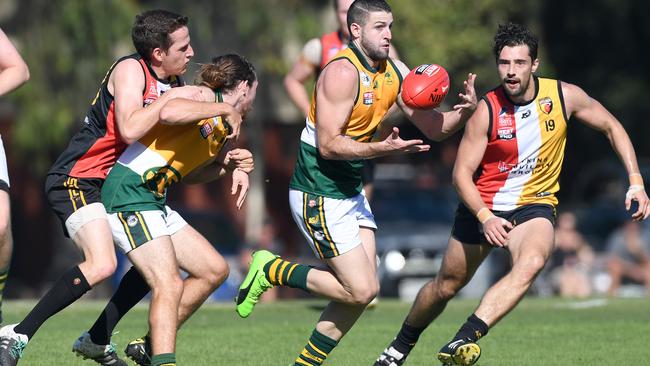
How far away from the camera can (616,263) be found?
1917 cm

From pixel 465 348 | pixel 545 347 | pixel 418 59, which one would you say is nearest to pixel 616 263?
pixel 418 59

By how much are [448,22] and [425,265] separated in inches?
279

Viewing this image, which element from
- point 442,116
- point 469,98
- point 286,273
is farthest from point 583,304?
point 286,273

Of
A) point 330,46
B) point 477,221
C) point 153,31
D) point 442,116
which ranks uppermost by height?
point 153,31

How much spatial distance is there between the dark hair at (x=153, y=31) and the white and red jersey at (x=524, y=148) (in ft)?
7.42

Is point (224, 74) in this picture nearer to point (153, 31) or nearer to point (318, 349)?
point (153, 31)

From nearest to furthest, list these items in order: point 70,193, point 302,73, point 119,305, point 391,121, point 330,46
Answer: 1. point 70,193
2. point 119,305
3. point 330,46
4. point 302,73
5. point 391,121

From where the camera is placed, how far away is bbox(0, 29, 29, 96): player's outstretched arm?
821cm

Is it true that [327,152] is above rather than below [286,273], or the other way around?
above

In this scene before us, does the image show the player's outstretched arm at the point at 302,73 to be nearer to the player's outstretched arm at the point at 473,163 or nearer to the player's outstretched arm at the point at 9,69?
the player's outstretched arm at the point at 473,163

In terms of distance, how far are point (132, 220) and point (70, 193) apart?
0.55 metres

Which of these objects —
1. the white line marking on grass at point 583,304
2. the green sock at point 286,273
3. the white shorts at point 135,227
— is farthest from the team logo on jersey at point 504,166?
the white line marking on grass at point 583,304

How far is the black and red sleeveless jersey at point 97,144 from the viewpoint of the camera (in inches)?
322

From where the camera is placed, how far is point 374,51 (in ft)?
27.6
